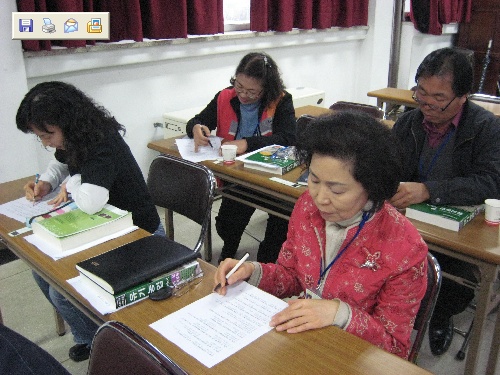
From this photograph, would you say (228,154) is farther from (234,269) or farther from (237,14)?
(237,14)

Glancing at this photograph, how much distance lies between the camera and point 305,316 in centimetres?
107

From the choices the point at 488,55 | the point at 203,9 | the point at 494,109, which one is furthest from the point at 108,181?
the point at 488,55

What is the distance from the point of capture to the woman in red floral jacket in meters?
1.10

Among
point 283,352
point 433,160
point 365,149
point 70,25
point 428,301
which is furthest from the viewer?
point 70,25

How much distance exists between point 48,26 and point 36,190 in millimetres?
1309

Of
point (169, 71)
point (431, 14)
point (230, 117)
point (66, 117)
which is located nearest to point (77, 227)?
point (66, 117)

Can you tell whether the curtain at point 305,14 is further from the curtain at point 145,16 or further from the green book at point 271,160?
the green book at point 271,160

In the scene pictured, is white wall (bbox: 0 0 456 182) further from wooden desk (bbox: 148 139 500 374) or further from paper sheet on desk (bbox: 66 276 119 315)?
wooden desk (bbox: 148 139 500 374)

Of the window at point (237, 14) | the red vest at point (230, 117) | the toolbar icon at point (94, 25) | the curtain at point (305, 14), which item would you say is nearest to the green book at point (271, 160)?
the red vest at point (230, 117)

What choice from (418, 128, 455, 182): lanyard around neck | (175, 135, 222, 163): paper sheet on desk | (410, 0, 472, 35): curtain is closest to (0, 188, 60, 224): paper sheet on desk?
(175, 135, 222, 163): paper sheet on desk

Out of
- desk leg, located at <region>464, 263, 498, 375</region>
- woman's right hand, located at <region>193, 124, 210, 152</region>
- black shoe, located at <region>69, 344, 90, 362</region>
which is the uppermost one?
woman's right hand, located at <region>193, 124, 210, 152</region>

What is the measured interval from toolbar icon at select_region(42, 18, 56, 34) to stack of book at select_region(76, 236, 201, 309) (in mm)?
1895

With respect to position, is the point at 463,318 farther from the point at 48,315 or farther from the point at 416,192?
the point at 48,315

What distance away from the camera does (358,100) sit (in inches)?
216
